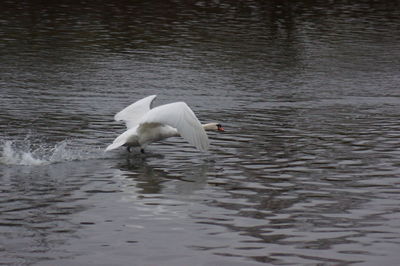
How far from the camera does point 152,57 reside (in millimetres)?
29922

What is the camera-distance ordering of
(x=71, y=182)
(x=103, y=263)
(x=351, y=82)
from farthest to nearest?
1. (x=351, y=82)
2. (x=71, y=182)
3. (x=103, y=263)

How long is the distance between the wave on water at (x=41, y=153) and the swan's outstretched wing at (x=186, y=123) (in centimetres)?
145

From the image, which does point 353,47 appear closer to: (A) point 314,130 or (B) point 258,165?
(A) point 314,130

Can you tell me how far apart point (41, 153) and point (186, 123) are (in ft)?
8.64

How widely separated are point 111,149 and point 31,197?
2994 mm

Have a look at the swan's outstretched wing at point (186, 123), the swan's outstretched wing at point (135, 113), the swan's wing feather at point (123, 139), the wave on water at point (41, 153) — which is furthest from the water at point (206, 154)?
the swan's outstretched wing at point (135, 113)

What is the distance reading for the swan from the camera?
1574 cm

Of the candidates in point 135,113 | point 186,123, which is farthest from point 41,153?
point 186,123

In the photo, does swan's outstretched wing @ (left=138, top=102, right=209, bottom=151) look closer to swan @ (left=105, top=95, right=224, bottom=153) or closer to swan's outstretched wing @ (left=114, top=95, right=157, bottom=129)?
swan @ (left=105, top=95, right=224, bottom=153)

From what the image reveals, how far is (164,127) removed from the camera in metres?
16.9

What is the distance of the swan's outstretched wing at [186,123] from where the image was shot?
15708 mm

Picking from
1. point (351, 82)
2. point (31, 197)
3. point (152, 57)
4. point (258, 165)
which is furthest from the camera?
point (152, 57)

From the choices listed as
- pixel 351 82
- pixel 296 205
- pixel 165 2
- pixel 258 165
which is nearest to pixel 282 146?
pixel 258 165

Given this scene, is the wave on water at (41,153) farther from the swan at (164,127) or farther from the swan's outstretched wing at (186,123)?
the swan's outstretched wing at (186,123)
